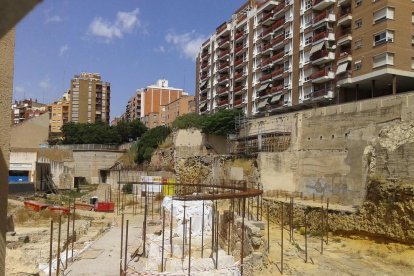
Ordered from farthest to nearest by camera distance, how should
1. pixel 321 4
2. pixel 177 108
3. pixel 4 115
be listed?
pixel 177 108
pixel 321 4
pixel 4 115

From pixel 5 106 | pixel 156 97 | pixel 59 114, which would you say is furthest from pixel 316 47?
pixel 59 114

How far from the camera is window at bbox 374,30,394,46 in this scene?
29.9 metres

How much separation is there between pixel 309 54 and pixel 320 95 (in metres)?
4.20

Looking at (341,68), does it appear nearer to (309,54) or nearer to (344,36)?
(344,36)

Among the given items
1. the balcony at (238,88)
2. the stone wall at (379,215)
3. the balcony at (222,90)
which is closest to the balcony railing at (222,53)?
the balcony at (222,90)

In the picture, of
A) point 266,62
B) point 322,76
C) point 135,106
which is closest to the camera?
point 322,76

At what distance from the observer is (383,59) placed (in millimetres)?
30094

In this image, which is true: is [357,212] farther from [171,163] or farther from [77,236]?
[171,163]

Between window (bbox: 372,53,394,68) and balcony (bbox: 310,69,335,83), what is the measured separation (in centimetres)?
472

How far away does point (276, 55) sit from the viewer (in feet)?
142

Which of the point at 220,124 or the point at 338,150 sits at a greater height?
the point at 220,124

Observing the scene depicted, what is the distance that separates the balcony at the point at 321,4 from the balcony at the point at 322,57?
3.85m

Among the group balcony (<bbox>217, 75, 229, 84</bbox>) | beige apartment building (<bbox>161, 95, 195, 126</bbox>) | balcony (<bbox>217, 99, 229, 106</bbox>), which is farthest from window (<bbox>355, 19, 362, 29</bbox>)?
beige apartment building (<bbox>161, 95, 195, 126</bbox>)

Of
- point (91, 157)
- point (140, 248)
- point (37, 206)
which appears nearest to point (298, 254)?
point (140, 248)
